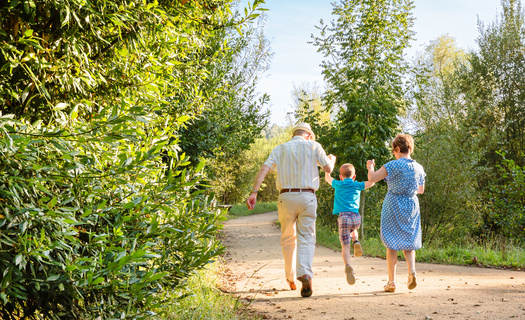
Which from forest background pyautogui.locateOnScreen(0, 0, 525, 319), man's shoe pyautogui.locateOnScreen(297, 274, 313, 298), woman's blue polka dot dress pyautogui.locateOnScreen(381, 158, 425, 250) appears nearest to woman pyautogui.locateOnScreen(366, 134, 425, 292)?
woman's blue polka dot dress pyautogui.locateOnScreen(381, 158, 425, 250)

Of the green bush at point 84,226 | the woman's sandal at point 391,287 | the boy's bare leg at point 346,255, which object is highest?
the green bush at point 84,226

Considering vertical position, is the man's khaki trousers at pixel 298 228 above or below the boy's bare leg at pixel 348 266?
above

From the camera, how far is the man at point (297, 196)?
5.94 meters

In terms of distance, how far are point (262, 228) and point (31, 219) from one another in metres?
16.5

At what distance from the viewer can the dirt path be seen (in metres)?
5.04

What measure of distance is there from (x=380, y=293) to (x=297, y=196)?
6.09 feet

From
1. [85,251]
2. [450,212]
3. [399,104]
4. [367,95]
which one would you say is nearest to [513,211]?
[450,212]

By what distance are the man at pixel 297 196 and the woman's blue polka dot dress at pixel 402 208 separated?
98cm

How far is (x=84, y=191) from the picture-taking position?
2822mm

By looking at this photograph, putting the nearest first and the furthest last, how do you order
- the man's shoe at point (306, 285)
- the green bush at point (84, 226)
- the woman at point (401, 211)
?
1. the green bush at point (84, 226)
2. the man's shoe at point (306, 285)
3. the woman at point (401, 211)

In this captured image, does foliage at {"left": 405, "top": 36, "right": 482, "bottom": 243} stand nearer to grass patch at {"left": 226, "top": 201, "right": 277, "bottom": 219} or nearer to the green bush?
the green bush

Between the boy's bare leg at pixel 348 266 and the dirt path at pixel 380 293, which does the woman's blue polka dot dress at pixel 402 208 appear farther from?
the dirt path at pixel 380 293

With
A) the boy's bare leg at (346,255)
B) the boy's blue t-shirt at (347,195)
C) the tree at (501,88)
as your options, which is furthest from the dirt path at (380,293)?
the tree at (501,88)

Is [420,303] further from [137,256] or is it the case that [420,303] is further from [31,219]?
[31,219]
